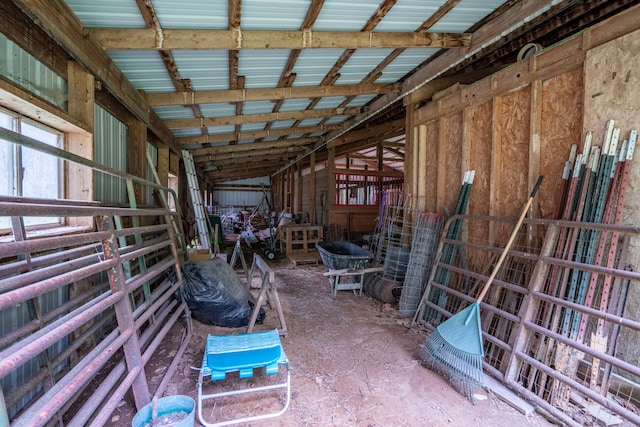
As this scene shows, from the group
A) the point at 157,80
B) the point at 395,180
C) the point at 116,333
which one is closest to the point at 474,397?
the point at 116,333

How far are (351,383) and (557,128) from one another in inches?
116

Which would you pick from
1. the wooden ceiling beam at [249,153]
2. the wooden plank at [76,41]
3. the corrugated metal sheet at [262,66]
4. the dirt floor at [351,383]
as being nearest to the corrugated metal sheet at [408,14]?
the corrugated metal sheet at [262,66]

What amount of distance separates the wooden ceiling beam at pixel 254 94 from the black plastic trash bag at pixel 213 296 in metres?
2.23

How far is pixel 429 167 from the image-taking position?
454 cm

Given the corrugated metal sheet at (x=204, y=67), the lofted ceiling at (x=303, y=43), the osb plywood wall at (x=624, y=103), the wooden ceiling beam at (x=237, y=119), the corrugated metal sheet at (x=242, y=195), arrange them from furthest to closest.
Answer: the corrugated metal sheet at (x=242, y=195), the wooden ceiling beam at (x=237, y=119), the corrugated metal sheet at (x=204, y=67), the lofted ceiling at (x=303, y=43), the osb plywood wall at (x=624, y=103)

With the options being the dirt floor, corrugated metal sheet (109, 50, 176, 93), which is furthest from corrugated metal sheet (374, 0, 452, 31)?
the dirt floor

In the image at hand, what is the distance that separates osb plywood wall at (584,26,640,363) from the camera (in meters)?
2.22

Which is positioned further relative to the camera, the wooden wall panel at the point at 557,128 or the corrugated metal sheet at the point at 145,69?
the corrugated metal sheet at the point at 145,69

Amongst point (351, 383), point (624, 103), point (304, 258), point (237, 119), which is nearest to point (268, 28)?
point (237, 119)

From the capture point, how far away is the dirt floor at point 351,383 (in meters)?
2.12

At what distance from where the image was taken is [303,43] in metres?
2.93

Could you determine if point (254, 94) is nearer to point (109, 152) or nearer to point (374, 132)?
point (109, 152)

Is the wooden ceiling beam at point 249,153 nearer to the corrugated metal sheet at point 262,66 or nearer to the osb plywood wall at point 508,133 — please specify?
the corrugated metal sheet at point 262,66

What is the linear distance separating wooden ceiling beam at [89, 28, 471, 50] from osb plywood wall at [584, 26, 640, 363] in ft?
4.43
